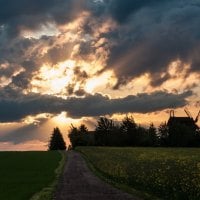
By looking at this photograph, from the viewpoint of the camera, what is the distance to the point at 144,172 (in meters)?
43.7

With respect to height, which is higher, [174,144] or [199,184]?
[174,144]

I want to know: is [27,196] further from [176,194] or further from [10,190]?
[176,194]

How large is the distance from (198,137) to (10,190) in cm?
14562

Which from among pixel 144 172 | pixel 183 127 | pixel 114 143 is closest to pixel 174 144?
pixel 183 127

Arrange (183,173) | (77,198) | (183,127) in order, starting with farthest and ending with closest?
1. (183,127)
2. (183,173)
3. (77,198)

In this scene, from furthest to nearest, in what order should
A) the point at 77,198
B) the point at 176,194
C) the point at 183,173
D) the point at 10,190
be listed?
1. the point at 10,190
2. the point at 183,173
3. the point at 77,198
4. the point at 176,194

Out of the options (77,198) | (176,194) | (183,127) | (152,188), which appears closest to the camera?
(176,194)

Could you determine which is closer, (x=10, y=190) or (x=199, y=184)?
(x=199, y=184)

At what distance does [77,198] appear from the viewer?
105ft

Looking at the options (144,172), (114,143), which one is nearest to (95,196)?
(144,172)

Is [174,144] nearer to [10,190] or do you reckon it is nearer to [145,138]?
[145,138]

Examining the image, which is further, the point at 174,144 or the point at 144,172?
the point at 174,144

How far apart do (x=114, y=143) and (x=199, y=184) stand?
169 meters

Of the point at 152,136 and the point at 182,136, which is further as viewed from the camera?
the point at 152,136
